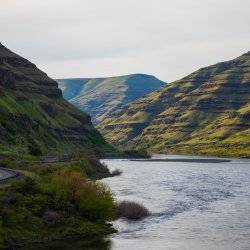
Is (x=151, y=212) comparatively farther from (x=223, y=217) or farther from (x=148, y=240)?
(x=148, y=240)

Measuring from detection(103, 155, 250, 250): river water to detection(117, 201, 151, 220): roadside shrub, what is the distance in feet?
4.98

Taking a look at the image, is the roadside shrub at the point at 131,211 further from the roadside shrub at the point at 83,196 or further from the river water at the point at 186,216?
the roadside shrub at the point at 83,196

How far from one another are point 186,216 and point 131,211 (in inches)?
400

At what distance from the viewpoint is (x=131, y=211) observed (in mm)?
87625

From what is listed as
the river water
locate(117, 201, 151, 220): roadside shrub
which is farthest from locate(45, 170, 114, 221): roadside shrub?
locate(117, 201, 151, 220): roadside shrub

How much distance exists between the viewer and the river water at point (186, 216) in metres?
69.8

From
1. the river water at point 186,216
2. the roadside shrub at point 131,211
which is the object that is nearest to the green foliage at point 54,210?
the river water at point 186,216

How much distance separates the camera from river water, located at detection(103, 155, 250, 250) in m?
69.8

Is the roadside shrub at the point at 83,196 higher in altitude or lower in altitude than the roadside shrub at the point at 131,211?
higher

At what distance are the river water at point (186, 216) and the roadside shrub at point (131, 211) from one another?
1.52m

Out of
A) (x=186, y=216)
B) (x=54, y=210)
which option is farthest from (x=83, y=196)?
(x=186, y=216)

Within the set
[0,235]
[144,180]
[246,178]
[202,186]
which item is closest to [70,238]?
[0,235]

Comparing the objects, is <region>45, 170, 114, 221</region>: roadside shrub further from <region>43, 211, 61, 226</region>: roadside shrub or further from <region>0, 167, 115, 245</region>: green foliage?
<region>43, 211, 61, 226</region>: roadside shrub

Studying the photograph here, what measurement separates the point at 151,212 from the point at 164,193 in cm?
3197
